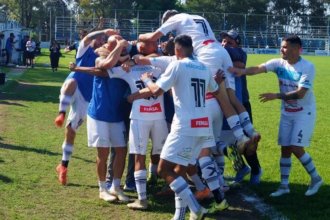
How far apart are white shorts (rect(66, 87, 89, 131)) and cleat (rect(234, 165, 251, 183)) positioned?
238 cm

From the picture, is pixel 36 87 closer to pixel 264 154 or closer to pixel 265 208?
pixel 264 154

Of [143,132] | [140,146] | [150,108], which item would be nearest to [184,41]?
A: [150,108]

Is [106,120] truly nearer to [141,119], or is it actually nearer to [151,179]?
[141,119]

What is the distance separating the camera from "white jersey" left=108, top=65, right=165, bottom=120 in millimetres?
6641

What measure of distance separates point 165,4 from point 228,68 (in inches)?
2897

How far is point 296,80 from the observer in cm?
712

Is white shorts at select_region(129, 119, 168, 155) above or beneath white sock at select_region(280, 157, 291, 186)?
above

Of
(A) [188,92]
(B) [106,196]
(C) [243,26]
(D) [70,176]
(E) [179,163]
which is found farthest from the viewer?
(C) [243,26]

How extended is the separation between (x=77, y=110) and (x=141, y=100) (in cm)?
169

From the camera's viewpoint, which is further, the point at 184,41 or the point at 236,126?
the point at 236,126

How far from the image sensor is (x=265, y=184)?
26.5ft

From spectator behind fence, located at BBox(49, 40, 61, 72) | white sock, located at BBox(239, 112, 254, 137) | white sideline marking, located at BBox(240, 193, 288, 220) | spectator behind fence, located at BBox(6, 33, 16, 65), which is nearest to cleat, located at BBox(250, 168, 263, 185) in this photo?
white sideline marking, located at BBox(240, 193, 288, 220)

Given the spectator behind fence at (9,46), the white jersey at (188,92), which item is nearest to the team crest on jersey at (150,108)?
the white jersey at (188,92)

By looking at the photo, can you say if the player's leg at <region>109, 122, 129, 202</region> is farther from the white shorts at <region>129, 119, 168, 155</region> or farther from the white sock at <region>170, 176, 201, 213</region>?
the white sock at <region>170, 176, 201, 213</region>
